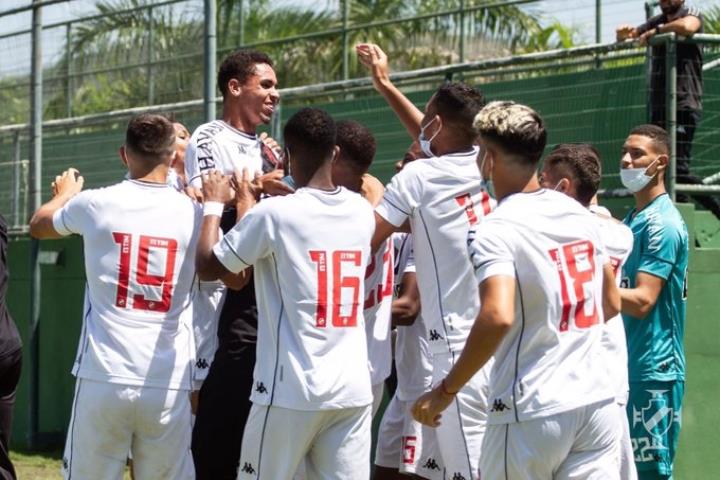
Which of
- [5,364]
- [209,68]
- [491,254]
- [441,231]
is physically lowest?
[5,364]

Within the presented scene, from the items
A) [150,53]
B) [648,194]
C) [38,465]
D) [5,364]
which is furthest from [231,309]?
[150,53]

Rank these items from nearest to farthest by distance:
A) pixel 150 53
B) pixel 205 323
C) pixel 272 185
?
pixel 272 185 → pixel 205 323 → pixel 150 53

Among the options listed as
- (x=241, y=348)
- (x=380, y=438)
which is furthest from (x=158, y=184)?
(x=380, y=438)

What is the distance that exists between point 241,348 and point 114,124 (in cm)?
705

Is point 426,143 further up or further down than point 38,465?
further up

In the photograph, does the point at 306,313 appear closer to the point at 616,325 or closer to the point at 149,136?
the point at 149,136

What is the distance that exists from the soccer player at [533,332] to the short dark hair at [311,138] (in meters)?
1.01

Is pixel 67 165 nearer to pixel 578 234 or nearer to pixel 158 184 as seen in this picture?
pixel 158 184

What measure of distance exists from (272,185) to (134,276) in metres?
0.81

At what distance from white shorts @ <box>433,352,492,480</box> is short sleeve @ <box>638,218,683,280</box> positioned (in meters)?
1.27

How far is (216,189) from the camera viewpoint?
21.5 ft

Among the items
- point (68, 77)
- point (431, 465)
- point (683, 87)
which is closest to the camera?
point (431, 465)

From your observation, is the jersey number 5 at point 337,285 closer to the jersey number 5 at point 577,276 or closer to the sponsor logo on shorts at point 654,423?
the jersey number 5 at point 577,276

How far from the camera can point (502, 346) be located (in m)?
5.38
